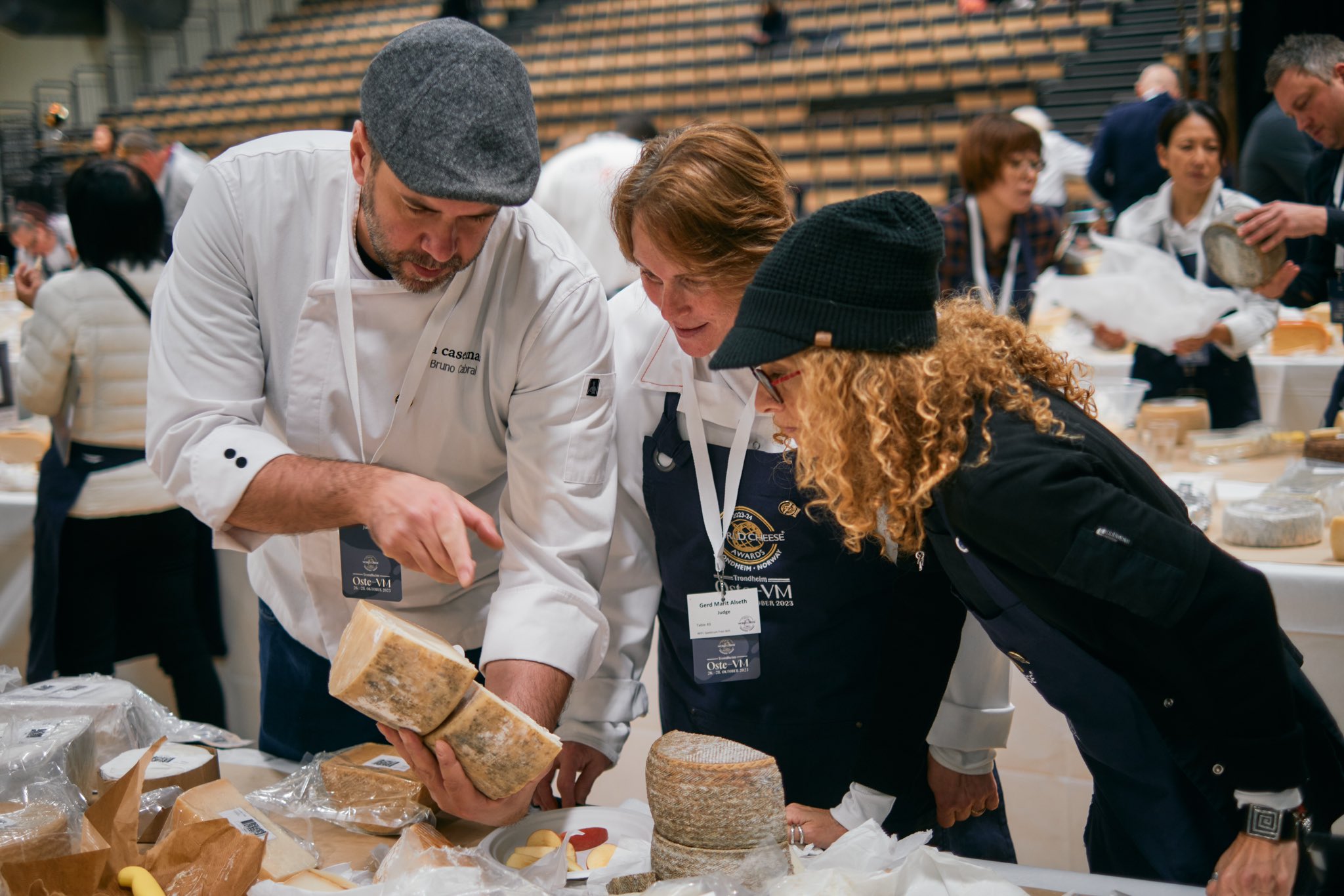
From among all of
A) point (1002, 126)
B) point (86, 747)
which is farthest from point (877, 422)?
point (1002, 126)

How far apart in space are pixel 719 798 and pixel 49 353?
235 cm

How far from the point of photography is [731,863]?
1010 millimetres

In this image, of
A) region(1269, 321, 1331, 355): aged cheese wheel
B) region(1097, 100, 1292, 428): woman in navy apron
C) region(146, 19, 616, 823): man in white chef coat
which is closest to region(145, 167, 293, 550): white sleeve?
region(146, 19, 616, 823): man in white chef coat

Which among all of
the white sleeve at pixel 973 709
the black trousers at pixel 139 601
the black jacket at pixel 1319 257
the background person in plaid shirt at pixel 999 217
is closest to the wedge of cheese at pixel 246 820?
the white sleeve at pixel 973 709

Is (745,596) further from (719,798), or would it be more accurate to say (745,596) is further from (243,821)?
(243,821)

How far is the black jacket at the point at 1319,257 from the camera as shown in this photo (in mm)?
3141

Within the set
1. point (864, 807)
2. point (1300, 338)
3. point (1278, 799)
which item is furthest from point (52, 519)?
point (1300, 338)

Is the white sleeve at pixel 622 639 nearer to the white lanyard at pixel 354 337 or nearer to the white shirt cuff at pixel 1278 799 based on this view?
the white lanyard at pixel 354 337

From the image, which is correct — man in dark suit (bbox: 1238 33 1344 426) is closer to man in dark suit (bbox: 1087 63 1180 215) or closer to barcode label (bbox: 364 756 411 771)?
man in dark suit (bbox: 1087 63 1180 215)

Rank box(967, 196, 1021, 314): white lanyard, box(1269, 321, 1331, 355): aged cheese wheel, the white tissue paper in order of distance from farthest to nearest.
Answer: box(1269, 321, 1331, 355): aged cheese wheel, box(967, 196, 1021, 314): white lanyard, the white tissue paper

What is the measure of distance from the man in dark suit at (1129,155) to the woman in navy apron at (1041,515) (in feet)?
14.1

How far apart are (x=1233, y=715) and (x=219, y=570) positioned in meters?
2.56

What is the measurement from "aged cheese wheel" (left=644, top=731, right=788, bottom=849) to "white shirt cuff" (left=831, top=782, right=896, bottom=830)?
33 centimetres

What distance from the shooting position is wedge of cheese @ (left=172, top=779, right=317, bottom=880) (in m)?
1.13
